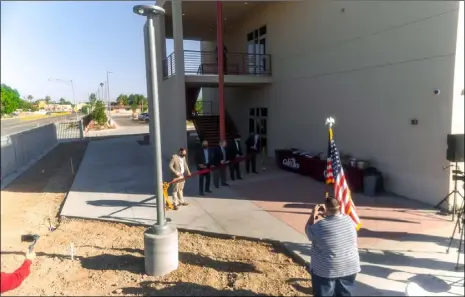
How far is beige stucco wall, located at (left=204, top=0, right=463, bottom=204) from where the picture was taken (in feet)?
25.8

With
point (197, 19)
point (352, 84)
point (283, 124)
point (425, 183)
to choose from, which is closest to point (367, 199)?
point (425, 183)

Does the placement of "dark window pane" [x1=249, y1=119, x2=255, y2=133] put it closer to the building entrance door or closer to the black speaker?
the building entrance door

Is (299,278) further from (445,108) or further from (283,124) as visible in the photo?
(283,124)

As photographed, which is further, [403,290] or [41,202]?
[41,202]

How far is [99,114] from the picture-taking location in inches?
1559

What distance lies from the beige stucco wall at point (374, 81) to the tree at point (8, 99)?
26.0 ft

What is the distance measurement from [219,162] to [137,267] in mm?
5314

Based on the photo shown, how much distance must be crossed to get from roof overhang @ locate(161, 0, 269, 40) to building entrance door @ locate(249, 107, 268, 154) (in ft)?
16.3

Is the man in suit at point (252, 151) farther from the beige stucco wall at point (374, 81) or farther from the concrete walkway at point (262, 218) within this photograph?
the beige stucco wall at point (374, 81)

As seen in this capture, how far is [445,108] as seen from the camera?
7605mm

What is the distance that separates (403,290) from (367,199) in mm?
4661

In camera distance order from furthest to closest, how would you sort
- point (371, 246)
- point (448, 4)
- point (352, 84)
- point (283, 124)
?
point (283, 124), point (352, 84), point (448, 4), point (371, 246)

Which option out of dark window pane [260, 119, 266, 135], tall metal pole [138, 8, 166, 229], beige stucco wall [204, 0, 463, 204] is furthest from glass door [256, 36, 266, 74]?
tall metal pole [138, 8, 166, 229]

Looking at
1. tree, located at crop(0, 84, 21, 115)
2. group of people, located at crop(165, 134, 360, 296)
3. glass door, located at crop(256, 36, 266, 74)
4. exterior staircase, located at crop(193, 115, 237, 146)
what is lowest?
group of people, located at crop(165, 134, 360, 296)
